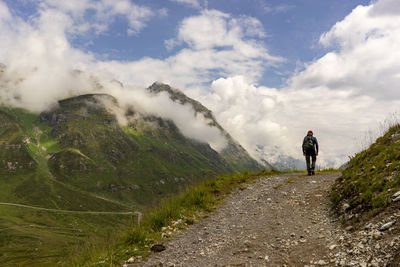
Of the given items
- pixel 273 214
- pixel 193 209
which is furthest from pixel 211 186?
pixel 273 214

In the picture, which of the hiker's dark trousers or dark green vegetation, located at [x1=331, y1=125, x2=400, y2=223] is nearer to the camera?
dark green vegetation, located at [x1=331, y1=125, x2=400, y2=223]

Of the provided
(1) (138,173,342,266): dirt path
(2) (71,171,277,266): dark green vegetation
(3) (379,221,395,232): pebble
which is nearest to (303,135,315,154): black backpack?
(2) (71,171,277,266): dark green vegetation

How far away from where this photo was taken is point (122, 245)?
11.2 metres

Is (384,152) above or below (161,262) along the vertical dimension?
above

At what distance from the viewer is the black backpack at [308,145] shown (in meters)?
23.1

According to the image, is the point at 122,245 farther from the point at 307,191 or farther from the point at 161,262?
the point at 307,191

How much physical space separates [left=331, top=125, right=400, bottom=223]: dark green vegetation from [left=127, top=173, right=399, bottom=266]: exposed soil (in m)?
1.05

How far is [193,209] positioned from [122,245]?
495 centimetres

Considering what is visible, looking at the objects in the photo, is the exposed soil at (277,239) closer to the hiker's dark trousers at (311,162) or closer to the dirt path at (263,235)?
the dirt path at (263,235)

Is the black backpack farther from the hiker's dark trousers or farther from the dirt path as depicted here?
the dirt path

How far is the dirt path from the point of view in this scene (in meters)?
9.34

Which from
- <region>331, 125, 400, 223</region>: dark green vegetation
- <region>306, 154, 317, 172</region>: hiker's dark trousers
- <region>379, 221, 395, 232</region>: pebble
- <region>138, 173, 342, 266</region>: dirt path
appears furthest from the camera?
<region>306, 154, 317, 172</region>: hiker's dark trousers

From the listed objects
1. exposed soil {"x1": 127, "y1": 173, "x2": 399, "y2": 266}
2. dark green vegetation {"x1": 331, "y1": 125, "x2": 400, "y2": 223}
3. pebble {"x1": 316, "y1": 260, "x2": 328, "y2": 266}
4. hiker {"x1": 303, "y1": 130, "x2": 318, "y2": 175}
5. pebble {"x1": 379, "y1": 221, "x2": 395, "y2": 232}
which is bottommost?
pebble {"x1": 316, "y1": 260, "x2": 328, "y2": 266}

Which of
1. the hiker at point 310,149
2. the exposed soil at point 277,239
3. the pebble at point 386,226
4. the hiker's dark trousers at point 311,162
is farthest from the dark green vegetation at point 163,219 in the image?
the pebble at point 386,226
